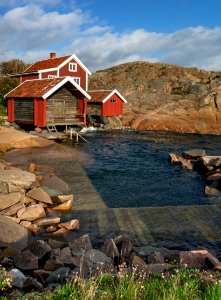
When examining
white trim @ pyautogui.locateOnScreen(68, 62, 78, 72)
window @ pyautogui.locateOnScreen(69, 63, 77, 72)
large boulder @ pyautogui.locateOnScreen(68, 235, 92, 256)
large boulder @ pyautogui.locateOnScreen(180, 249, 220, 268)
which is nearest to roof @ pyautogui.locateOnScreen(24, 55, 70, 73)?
white trim @ pyautogui.locateOnScreen(68, 62, 78, 72)

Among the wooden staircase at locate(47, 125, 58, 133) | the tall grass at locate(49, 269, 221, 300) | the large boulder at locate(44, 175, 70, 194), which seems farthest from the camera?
the wooden staircase at locate(47, 125, 58, 133)

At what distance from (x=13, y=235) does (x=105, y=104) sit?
32.3 meters

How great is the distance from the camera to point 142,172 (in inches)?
744

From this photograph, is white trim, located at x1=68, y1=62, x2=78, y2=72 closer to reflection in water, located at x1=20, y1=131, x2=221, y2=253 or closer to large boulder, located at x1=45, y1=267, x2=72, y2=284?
reflection in water, located at x1=20, y1=131, x2=221, y2=253

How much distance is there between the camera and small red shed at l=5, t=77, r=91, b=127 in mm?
29845

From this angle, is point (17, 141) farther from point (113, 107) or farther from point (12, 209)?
point (113, 107)

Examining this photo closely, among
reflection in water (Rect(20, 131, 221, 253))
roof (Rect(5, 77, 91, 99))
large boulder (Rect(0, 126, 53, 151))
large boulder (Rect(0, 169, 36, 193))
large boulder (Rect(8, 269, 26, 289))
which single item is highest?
roof (Rect(5, 77, 91, 99))

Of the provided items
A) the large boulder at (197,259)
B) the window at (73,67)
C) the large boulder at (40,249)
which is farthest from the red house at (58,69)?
the large boulder at (197,259)

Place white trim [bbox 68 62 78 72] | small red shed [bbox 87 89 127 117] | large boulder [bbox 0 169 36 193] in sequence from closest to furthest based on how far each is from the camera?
large boulder [bbox 0 169 36 193], white trim [bbox 68 62 78 72], small red shed [bbox 87 89 127 117]

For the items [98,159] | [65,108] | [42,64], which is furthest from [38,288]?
[42,64]

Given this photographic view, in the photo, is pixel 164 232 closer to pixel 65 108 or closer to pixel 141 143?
pixel 141 143

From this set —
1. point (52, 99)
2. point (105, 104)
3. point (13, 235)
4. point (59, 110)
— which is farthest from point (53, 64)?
point (13, 235)

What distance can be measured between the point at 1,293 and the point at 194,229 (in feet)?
23.0

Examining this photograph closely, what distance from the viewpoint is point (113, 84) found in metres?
54.0
